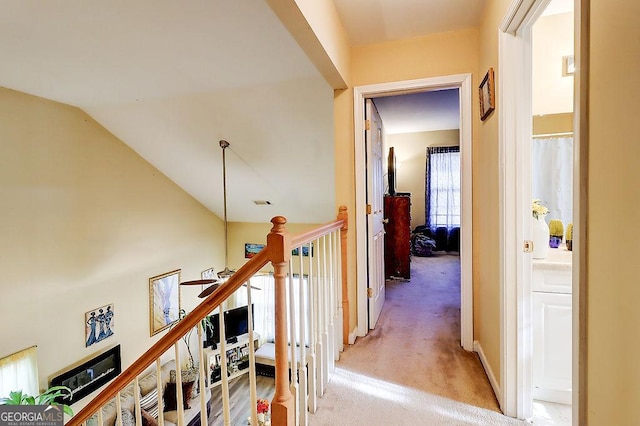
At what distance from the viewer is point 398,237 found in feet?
14.6

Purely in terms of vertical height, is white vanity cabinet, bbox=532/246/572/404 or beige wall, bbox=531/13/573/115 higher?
beige wall, bbox=531/13/573/115

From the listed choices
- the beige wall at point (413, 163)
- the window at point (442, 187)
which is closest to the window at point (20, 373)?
the beige wall at point (413, 163)

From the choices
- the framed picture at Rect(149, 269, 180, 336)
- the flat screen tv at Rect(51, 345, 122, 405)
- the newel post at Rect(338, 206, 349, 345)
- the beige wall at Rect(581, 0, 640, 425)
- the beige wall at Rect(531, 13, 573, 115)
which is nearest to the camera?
the beige wall at Rect(581, 0, 640, 425)

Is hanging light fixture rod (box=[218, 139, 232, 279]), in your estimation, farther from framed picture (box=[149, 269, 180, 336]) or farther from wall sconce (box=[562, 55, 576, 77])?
wall sconce (box=[562, 55, 576, 77])

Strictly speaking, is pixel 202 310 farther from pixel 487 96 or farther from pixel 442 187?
pixel 442 187

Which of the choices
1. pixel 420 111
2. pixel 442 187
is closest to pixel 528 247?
pixel 420 111

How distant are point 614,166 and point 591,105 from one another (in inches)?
8.0

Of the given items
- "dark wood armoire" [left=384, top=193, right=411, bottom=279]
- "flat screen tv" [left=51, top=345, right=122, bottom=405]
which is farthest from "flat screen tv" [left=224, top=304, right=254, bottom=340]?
"dark wood armoire" [left=384, top=193, right=411, bottom=279]

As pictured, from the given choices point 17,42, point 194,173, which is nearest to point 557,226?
point 17,42

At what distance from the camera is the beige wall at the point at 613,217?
0.70 m

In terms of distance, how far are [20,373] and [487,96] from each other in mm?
5424

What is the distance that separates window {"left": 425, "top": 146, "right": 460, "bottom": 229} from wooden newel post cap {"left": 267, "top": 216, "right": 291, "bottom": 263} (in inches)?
244

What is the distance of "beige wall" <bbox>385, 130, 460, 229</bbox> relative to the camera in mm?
7020

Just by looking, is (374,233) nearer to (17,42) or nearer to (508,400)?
(508,400)
